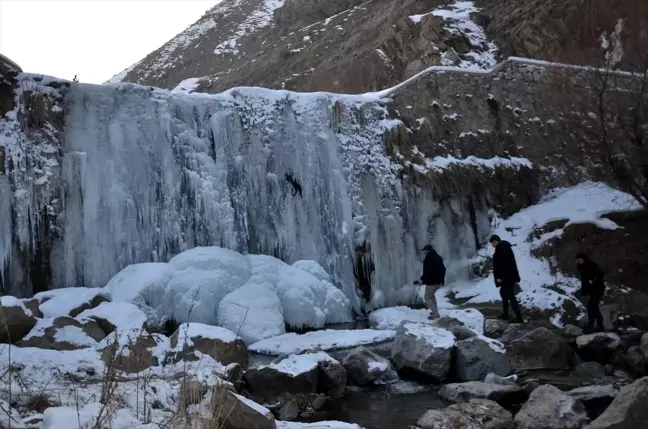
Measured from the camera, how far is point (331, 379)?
22.5 feet

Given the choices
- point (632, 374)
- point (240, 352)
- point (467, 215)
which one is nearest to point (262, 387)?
point (240, 352)

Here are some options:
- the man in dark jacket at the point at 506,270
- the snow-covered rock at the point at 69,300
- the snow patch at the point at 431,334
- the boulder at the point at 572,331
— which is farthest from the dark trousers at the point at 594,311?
the snow-covered rock at the point at 69,300

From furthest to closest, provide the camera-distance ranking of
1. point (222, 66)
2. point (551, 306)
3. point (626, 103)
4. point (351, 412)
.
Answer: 1. point (222, 66)
2. point (626, 103)
3. point (551, 306)
4. point (351, 412)

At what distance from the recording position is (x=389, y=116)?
45.6ft

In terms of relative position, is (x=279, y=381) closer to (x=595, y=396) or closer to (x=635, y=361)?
(x=595, y=396)

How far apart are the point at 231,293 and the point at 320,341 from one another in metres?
1.67

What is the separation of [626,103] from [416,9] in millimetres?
14168

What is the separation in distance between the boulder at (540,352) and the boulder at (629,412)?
2753 millimetres

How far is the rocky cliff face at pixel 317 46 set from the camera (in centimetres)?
2003

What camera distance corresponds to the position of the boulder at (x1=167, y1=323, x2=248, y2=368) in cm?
657

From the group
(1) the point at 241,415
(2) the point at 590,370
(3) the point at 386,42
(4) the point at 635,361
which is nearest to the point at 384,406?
(2) the point at 590,370

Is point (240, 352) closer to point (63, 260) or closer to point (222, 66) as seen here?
point (63, 260)

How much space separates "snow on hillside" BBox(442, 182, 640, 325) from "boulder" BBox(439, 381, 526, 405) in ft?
14.0

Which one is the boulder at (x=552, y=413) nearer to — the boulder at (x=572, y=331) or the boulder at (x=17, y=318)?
the boulder at (x=572, y=331)
